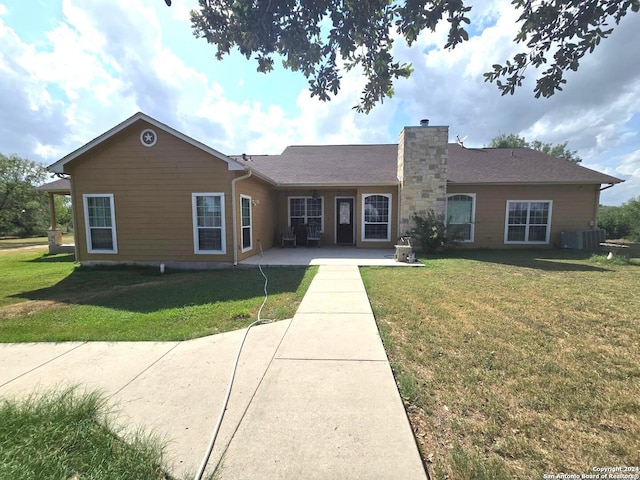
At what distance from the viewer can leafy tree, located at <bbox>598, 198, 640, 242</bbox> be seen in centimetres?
1492

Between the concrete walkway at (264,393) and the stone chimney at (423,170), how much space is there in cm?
774

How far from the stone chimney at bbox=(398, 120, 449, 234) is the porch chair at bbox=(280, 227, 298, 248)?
4528 millimetres

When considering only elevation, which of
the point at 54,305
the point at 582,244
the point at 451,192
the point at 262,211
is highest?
the point at 451,192

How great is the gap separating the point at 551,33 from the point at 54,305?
787 centimetres

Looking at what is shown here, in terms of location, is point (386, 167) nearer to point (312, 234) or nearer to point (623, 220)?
point (312, 234)

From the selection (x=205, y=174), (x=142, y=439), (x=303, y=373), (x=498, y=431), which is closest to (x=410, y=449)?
(x=498, y=431)

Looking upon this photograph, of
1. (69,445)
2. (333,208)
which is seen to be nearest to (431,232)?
(333,208)

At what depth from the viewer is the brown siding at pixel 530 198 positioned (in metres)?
11.1

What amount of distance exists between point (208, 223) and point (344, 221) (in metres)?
6.14

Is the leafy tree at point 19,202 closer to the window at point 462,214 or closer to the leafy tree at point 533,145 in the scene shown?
the window at point 462,214

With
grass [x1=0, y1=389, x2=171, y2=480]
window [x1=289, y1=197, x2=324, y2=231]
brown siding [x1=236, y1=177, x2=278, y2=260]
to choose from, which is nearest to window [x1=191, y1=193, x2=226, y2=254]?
brown siding [x1=236, y1=177, x2=278, y2=260]

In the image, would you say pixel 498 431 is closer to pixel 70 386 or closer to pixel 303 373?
pixel 303 373

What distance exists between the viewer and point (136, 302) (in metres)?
5.24

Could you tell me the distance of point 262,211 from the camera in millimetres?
10719
